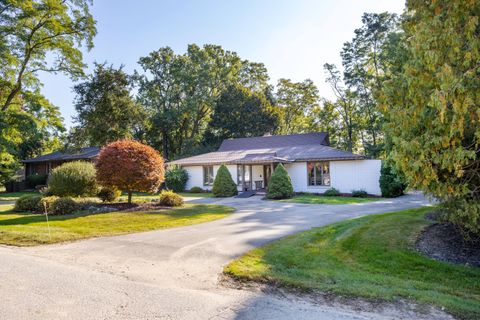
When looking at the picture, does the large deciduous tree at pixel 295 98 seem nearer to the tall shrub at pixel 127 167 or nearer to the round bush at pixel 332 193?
the round bush at pixel 332 193

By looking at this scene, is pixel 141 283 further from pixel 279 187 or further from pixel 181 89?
pixel 181 89

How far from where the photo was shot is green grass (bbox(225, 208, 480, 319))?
4957mm

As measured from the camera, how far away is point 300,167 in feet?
84.1

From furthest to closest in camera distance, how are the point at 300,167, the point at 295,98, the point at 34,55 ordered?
1. the point at 295,98
2. the point at 300,167
3. the point at 34,55

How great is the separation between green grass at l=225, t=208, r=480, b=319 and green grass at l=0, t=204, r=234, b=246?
501cm

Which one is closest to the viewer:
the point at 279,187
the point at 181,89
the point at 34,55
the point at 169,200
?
the point at 169,200

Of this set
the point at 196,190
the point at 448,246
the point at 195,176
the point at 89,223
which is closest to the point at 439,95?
the point at 448,246

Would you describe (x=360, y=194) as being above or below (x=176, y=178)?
below

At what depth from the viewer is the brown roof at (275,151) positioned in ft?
81.6

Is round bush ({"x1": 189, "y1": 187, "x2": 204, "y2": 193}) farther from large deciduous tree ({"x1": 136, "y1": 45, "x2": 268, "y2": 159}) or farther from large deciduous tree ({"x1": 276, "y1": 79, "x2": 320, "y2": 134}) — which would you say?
large deciduous tree ({"x1": 276, "y1": 79, "x2": 320, "y2": 134})

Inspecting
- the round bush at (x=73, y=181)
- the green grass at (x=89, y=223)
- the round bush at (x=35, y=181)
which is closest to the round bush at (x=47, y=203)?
the green grass at (x=89, y=223)

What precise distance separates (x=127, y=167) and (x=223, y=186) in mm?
10274

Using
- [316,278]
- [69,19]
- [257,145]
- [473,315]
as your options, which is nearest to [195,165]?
[257,145]

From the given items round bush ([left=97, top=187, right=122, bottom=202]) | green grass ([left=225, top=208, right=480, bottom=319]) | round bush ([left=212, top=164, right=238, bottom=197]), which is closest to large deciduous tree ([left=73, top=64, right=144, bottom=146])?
round bush ([left=212, top=164, right=238, bottom=197])
